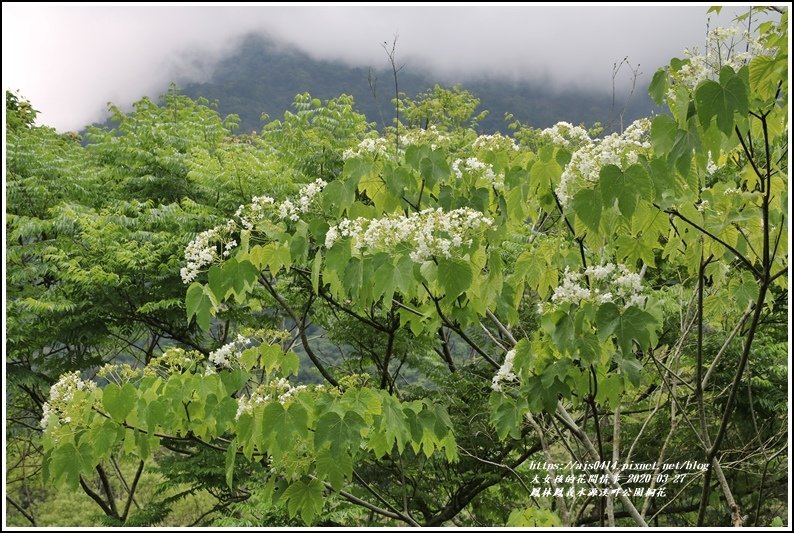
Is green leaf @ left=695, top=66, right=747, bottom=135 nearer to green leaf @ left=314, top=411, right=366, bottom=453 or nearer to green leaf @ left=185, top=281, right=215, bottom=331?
green leaf @ left=314, top=411, right=366, bottom=453

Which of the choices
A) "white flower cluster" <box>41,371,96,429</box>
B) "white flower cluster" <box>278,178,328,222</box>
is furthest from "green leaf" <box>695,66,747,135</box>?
"white flower cluster" <box>41,371,96,429</box>

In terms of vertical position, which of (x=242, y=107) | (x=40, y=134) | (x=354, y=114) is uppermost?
(x=354, y=114)

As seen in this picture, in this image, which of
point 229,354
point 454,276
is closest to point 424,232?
point 454,276

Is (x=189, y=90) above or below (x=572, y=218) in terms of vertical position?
below

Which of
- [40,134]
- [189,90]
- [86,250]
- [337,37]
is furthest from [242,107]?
[337,37]

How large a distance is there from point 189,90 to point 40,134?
113 feet

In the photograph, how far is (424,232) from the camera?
6.33 ft

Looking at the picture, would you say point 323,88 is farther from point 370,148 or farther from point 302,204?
point 370,148

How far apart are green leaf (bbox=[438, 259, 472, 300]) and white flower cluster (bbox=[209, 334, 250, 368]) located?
37.4 inches

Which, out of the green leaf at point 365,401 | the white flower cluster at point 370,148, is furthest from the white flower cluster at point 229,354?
the white flower cluster at point 370,148

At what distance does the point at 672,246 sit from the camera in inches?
92.4

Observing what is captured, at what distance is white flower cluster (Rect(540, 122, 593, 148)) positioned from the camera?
7.61 feet

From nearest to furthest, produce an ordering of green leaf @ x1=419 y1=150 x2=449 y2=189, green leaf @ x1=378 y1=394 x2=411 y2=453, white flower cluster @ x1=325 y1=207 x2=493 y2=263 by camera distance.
A: 1. white flower cluster @ x1=325 y1=207 x2=493 y2=263
2. green leaf @ x1=378 y1=394 x2=411 y2=453
3. green leaf @ x1=419 y1=150 x2=449 y2=189

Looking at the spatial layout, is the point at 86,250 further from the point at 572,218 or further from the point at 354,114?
the point at 572,218
